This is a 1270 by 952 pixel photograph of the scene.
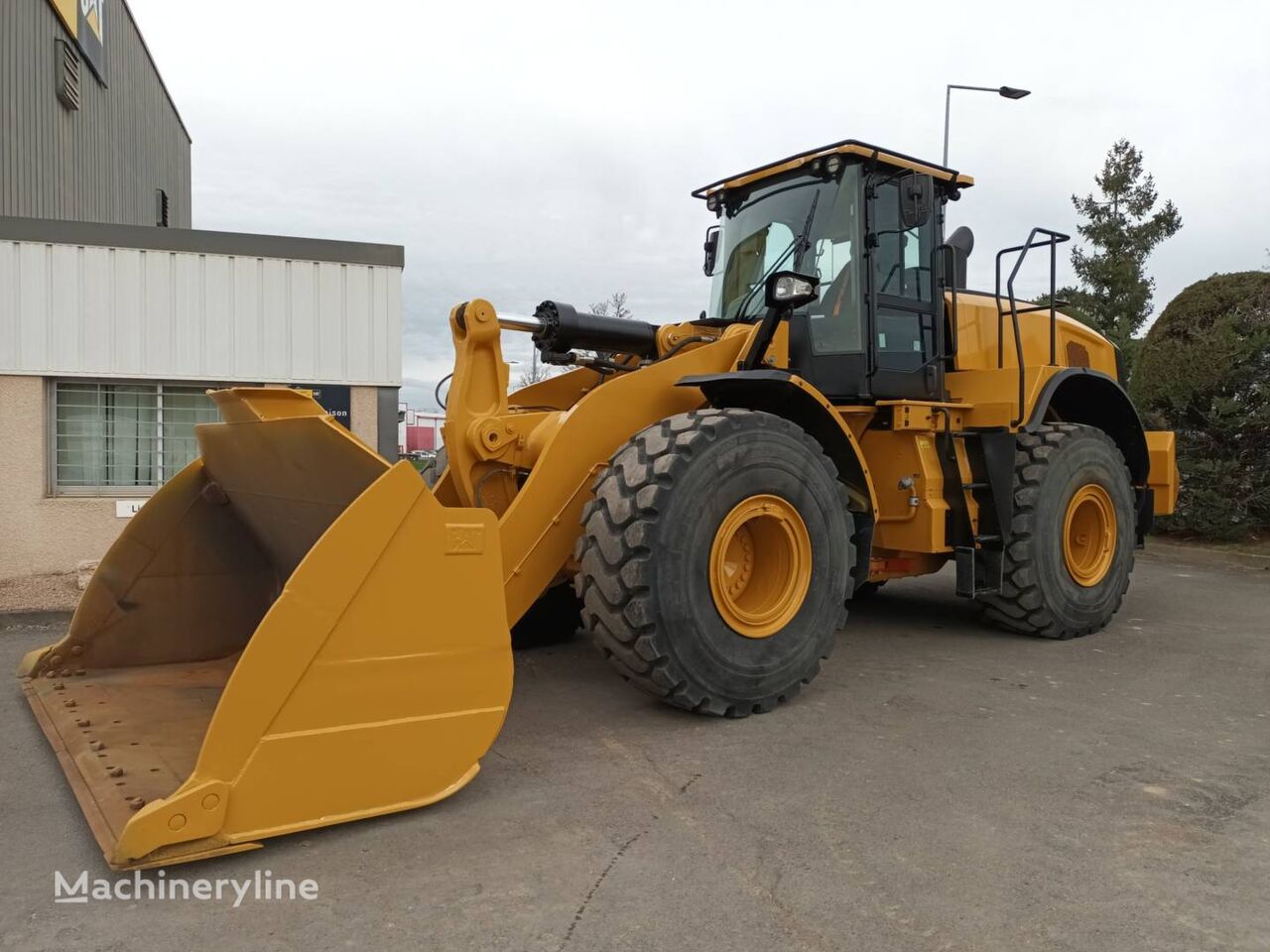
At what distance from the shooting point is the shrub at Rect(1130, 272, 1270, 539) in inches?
420

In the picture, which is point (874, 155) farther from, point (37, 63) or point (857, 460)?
point (37, 63)

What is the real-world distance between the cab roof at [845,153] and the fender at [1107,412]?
68.4 inches

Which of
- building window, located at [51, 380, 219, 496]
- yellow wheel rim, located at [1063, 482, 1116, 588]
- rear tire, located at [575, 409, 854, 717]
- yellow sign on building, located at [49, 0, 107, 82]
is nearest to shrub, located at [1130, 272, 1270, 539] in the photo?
yellow wheel rim, located at [1063, 482, 1116, 588]

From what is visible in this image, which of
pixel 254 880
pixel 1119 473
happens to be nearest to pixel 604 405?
pixel 254 880

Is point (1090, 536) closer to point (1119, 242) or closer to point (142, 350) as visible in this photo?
point (142, 350)

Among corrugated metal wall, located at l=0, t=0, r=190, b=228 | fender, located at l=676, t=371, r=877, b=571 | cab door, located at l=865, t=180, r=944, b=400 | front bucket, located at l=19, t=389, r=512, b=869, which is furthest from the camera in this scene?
corrugated metal wall, located at l=0, t=0, r=190, b=228

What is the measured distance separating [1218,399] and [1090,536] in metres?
→ 5.61

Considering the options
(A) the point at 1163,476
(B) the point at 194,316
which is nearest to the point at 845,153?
(A) the point at 1163,476

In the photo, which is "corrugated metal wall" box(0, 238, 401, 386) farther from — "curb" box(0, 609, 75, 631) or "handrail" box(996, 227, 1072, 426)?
"handrail" box(996, 227, 1072, 426)

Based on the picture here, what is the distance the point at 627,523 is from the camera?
3.81 meters

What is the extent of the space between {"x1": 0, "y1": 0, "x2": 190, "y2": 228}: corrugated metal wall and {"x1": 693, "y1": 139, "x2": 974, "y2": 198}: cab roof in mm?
9046

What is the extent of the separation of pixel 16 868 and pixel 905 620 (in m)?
5.59

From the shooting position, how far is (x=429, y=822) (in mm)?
3062

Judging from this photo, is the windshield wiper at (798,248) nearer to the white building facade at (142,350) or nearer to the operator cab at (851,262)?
the operator cab at (851,262)
